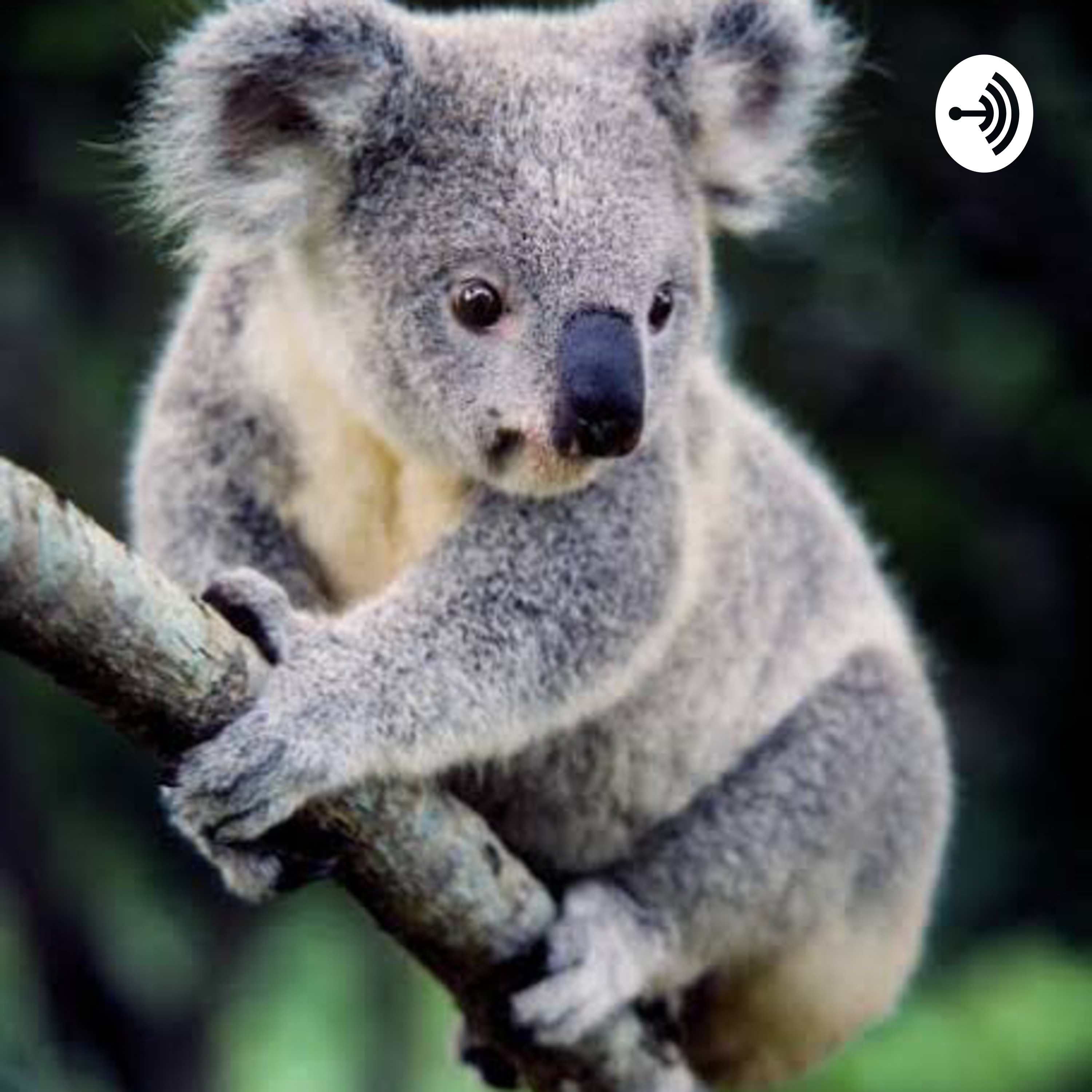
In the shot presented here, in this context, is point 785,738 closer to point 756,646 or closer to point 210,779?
point 756,646

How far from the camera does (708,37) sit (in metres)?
4.57

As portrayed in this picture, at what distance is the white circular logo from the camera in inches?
227

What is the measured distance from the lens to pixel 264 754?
12.5 feet

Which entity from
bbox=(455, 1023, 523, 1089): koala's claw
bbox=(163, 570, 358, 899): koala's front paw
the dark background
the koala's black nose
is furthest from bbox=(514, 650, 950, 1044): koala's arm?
the dark background

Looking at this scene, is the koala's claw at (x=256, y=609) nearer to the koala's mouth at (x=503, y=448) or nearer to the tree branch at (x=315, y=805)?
the tree branch at (x=315, y=805)

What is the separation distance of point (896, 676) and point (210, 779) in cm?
194

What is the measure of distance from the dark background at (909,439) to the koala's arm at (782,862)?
204 cm

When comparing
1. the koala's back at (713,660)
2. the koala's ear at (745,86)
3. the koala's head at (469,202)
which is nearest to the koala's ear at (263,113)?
the koala's head at (469,202)

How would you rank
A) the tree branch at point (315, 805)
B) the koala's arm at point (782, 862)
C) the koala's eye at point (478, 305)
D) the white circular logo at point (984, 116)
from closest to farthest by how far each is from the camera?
the tree branch at point (315, 805) < the koala's eye at point (478, 305) < the koala's arm at point (782, 862) < the white circular logo at point (984, 116)

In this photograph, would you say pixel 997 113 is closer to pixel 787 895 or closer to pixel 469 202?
pixel 787 895

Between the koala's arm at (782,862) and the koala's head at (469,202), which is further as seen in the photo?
the koala's arm at (782,862)

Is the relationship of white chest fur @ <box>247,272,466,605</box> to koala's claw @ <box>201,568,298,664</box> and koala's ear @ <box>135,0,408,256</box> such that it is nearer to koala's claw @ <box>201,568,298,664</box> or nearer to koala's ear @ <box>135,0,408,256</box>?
koala's ear @ <box>135,0,408,256</box>

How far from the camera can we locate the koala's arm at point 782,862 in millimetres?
4570

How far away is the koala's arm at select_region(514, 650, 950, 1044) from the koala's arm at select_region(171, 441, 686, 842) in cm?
52
